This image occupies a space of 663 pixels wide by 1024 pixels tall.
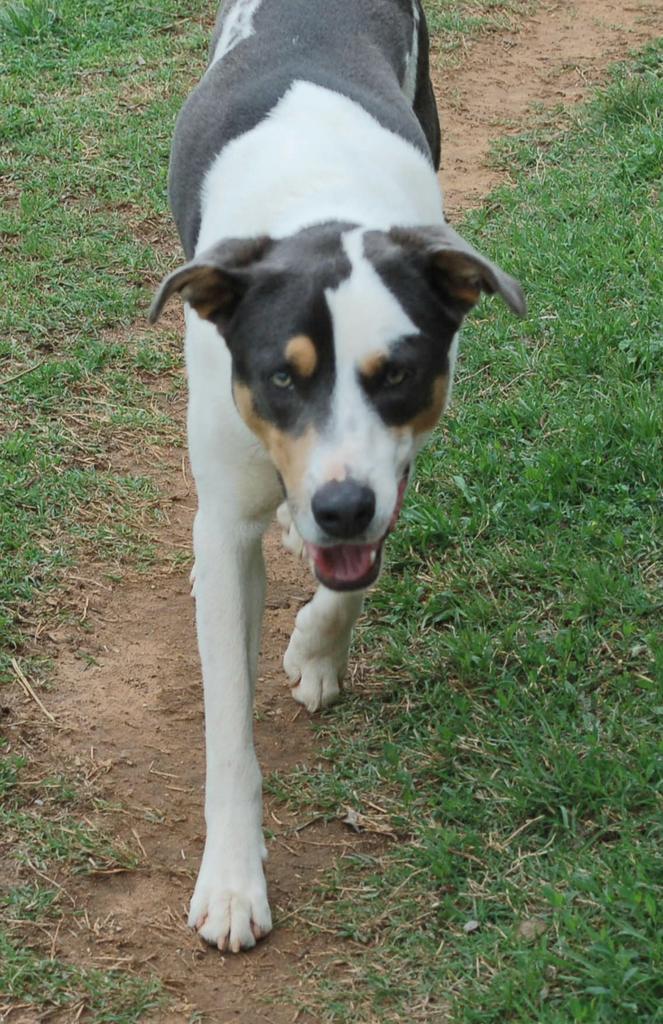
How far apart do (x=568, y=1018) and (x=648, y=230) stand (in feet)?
13.1

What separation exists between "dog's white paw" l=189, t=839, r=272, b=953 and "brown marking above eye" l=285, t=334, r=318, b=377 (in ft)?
4.27

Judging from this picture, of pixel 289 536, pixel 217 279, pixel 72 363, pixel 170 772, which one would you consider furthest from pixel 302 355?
pixel 72 363

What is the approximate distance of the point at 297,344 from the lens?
3.45 meters

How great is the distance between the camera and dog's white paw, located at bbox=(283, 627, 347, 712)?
4516mm

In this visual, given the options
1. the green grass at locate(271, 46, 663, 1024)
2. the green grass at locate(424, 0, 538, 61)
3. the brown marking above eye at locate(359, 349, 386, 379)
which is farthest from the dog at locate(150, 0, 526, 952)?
the green grass at locate(424, 0, 538, 61)

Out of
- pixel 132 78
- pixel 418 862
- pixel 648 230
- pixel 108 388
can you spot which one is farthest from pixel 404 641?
pixel 132 78

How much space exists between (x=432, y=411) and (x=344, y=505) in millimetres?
476

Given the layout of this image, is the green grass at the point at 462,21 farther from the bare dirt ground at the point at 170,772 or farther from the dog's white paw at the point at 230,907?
the dog's white paw at the point at 230,907

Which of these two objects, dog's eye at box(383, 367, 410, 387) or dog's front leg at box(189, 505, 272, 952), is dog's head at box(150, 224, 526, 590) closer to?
dog's eye at box(383, 367, 410, 387)

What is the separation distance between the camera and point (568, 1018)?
10.8 ft

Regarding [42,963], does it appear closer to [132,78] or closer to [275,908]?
[275,908]

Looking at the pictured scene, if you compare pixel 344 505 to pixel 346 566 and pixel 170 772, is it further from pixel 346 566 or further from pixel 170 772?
pixel 170 772

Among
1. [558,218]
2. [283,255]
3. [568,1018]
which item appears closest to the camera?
[568,1018]

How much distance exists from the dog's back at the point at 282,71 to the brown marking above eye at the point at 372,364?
862mm
